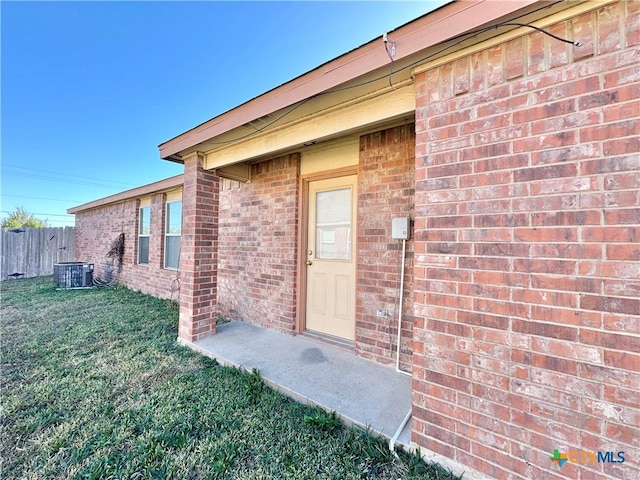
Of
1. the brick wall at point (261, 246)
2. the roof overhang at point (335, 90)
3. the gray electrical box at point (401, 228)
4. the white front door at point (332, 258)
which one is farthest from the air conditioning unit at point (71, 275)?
the gray electrical box at point (401, 228)

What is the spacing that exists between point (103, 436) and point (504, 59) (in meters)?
3.58

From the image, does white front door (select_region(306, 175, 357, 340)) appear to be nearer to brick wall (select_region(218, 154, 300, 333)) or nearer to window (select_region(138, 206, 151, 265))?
brick wall (select_region(218, 154, 300, 333))

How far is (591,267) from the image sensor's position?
1.24 m

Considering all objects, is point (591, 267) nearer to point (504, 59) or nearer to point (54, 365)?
point (504, 59)

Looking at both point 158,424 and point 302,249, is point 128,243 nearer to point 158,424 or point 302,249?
point 302,249

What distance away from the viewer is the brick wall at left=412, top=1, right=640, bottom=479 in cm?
120

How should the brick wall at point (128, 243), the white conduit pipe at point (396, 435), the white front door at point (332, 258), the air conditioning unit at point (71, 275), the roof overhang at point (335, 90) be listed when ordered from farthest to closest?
the air conditioning unit at point (71, 275) → the brick wall at point (128, 243) → the white front door at point (332, 258) → the white conduit pipe at point (396, 435) → the roof overhang at point (335, 90)

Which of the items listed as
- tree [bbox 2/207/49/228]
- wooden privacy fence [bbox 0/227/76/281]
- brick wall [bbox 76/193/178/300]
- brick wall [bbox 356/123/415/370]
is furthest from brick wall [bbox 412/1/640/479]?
tree [bbox 2/207/49/228]

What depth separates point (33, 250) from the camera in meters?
10.1

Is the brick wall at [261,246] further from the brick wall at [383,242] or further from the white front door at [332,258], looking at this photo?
the brick wall at [383,242]

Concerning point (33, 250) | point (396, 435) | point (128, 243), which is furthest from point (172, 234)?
point (33, 250)

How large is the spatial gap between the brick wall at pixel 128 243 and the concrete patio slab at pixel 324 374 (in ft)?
11.0

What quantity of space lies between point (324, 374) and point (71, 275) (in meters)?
8.86

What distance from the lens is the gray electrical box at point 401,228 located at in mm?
2762
